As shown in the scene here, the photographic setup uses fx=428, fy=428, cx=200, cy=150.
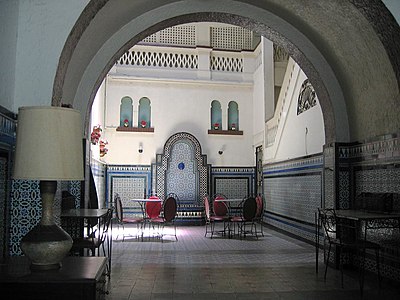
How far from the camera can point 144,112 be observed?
13.0m

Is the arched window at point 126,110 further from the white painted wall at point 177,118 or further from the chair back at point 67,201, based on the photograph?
the chair back at point 67,201

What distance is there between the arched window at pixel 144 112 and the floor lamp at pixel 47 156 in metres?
10.3

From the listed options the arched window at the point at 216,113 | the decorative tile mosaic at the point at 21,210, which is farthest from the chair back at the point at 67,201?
the arched window at the point at 216,113

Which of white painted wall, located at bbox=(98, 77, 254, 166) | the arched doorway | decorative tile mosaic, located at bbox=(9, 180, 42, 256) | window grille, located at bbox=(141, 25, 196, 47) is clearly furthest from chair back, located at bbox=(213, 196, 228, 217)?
decorative tile mosaic, located at bbox=(9, 180, 42, 256)

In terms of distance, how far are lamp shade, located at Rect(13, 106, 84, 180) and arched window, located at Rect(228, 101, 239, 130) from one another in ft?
36.0

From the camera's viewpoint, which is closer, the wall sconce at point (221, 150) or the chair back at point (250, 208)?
the chair back at point (250, 208)

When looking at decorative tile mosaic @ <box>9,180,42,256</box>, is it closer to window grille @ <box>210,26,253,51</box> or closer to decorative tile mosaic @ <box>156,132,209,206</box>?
decorative tile mosaic @ <box>156,132,209,206</box>

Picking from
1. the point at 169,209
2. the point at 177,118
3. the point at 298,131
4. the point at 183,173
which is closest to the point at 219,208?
the point at 169,209

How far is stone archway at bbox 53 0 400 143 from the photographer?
523 cm

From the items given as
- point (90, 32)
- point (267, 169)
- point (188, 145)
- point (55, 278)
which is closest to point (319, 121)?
point (267, 169)

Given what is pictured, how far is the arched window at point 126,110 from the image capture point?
12.8m

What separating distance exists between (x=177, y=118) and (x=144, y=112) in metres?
1.02

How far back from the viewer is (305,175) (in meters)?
8.58

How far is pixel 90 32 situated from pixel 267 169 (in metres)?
7.43
